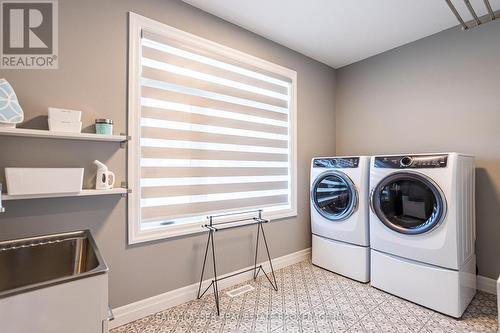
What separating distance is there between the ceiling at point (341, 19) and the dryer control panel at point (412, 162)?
131cm

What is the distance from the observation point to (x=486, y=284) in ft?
7.43

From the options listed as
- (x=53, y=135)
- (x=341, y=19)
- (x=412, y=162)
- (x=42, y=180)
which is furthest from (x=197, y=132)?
(x=412, y=162)

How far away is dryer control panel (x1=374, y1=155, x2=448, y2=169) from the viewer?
1916 mm

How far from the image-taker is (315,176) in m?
2.80

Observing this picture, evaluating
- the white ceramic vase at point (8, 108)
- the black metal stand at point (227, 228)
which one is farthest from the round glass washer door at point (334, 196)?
the white ceramic vase at point (8, 108)

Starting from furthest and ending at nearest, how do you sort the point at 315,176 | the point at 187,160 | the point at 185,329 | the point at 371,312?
1. the point at 315,176
2. the point at 187,160
3. the point at 371,312
4. the point at 185,329

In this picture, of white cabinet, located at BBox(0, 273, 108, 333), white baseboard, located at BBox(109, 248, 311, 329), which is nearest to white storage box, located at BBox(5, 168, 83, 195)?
white cabinet, located at BBox(0, 273, 108, 333)

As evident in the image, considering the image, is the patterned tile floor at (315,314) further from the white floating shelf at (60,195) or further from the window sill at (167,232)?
the white floating shelf at (60,195)

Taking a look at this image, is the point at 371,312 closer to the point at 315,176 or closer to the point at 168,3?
the point at 315,176

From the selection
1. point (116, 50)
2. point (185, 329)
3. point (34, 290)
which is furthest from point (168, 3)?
point (185, 329)

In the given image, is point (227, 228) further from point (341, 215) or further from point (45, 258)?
point (45, 258)

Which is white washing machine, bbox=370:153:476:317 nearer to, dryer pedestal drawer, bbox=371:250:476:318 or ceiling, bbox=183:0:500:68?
dryer pedestal drawer, bbox=371:250:476:318

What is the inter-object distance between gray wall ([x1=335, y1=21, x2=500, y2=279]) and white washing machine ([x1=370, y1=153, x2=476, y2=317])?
25 centimetres

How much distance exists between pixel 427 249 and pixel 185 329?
194cm
